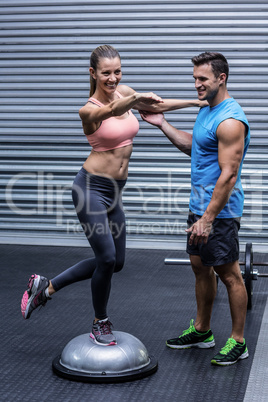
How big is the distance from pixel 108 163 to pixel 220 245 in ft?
2.47

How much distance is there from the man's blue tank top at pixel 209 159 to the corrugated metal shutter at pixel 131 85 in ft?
10.2

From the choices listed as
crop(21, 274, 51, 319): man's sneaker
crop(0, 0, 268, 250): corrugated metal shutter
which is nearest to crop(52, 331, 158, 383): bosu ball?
crop(21, 274, 51, 319): man's sneaker

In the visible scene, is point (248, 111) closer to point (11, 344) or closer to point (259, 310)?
point (259, 310)

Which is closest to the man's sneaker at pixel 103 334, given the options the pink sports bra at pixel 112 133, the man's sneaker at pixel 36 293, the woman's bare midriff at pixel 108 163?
the man's sneaker at pixel 36 293

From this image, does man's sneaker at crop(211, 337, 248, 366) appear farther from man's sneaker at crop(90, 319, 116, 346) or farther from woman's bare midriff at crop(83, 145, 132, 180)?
woman's bare midriff at crop(83, 145, 132, 180)

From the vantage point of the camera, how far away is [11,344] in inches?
159

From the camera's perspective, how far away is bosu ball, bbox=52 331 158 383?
11.3 feet

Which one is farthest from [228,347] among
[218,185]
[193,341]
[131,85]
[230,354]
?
[131,85]

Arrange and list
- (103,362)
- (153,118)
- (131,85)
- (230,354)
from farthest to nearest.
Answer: (131,85) < (153,118) < (230,354) < (103,362)

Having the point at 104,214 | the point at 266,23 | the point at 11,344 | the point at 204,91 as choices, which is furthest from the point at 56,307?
the point at 266,23

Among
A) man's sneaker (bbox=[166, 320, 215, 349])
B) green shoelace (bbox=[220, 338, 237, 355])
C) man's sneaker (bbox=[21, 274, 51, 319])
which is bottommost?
man's sneaker (bbox=[166, 320, 215, 349])

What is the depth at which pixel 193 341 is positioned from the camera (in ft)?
13.1

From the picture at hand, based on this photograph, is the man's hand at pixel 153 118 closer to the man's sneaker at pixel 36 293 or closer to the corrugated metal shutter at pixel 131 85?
the man's sneaker at pixel 36 293

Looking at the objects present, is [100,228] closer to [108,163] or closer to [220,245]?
[108,163]
